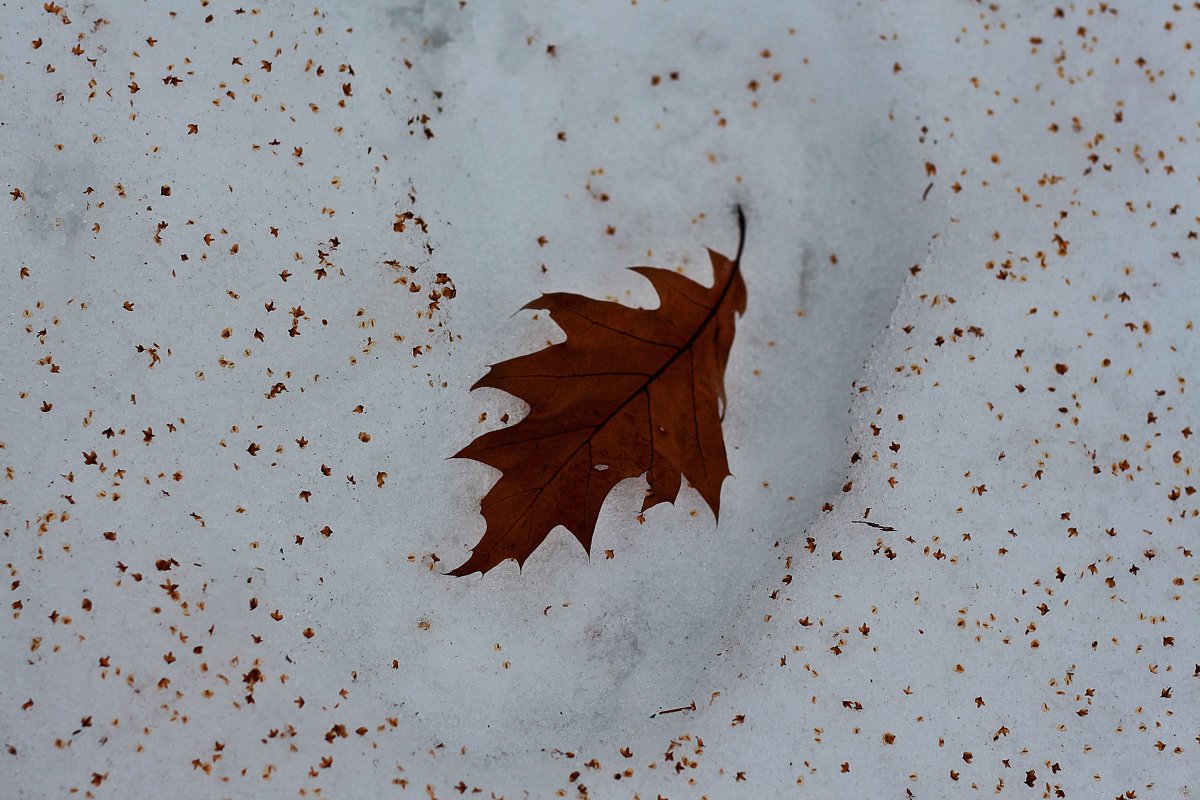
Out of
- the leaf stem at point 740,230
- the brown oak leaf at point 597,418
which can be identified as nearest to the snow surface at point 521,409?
the leaf stem at point 740,230

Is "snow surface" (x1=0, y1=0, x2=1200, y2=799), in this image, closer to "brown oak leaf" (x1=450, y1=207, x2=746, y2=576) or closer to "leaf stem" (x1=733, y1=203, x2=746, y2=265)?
"leaf stem" (x1=733, y1=203, x2=746, y2=265)

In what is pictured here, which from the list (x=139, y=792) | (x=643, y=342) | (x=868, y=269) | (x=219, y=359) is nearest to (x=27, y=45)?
(x=219, y=359)

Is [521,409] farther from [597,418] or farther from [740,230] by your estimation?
[740,230]

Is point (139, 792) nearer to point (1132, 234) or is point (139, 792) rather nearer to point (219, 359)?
point (219, 359)

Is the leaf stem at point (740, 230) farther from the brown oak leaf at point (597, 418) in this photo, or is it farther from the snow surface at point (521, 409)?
the brown oak leaf at point (597, 418)

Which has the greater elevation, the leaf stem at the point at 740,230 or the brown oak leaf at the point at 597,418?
the leaf stem at the point at 740,230

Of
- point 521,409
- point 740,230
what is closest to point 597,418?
point 521,409
